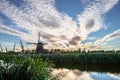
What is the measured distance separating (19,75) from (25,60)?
461mm

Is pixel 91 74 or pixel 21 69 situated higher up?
pixel 21 69

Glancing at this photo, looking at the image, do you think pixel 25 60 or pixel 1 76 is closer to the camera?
pixel 1 76

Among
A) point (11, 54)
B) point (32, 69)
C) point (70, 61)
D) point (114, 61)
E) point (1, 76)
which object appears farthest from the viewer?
point (70, 61)

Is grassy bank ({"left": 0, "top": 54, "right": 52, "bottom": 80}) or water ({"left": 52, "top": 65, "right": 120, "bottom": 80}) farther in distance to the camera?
water ({"left": 52, "top": 65, "right": 120, "bottom": 80})

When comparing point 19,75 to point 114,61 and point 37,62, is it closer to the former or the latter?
point 37,62

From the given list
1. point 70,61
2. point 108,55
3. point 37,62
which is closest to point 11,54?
point 37,62

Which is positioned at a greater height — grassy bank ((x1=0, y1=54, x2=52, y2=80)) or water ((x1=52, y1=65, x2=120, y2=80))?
grassy bank ((x1=0, y1=54, x2=52, y2=80))

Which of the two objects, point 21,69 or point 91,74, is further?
point 91,74

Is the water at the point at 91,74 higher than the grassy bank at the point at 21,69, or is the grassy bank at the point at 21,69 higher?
the grassy bank at the point at 21,69

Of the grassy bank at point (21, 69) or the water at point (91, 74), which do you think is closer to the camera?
the grassy bank at point (21, 69)

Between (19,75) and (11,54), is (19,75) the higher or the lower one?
the lower one

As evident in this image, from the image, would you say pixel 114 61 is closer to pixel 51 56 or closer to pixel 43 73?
pixel 51 56

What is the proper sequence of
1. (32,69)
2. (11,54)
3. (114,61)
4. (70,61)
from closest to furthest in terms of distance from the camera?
(32,69)
(11,54)
(114,61)
(70,61)

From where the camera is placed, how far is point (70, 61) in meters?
51.6
